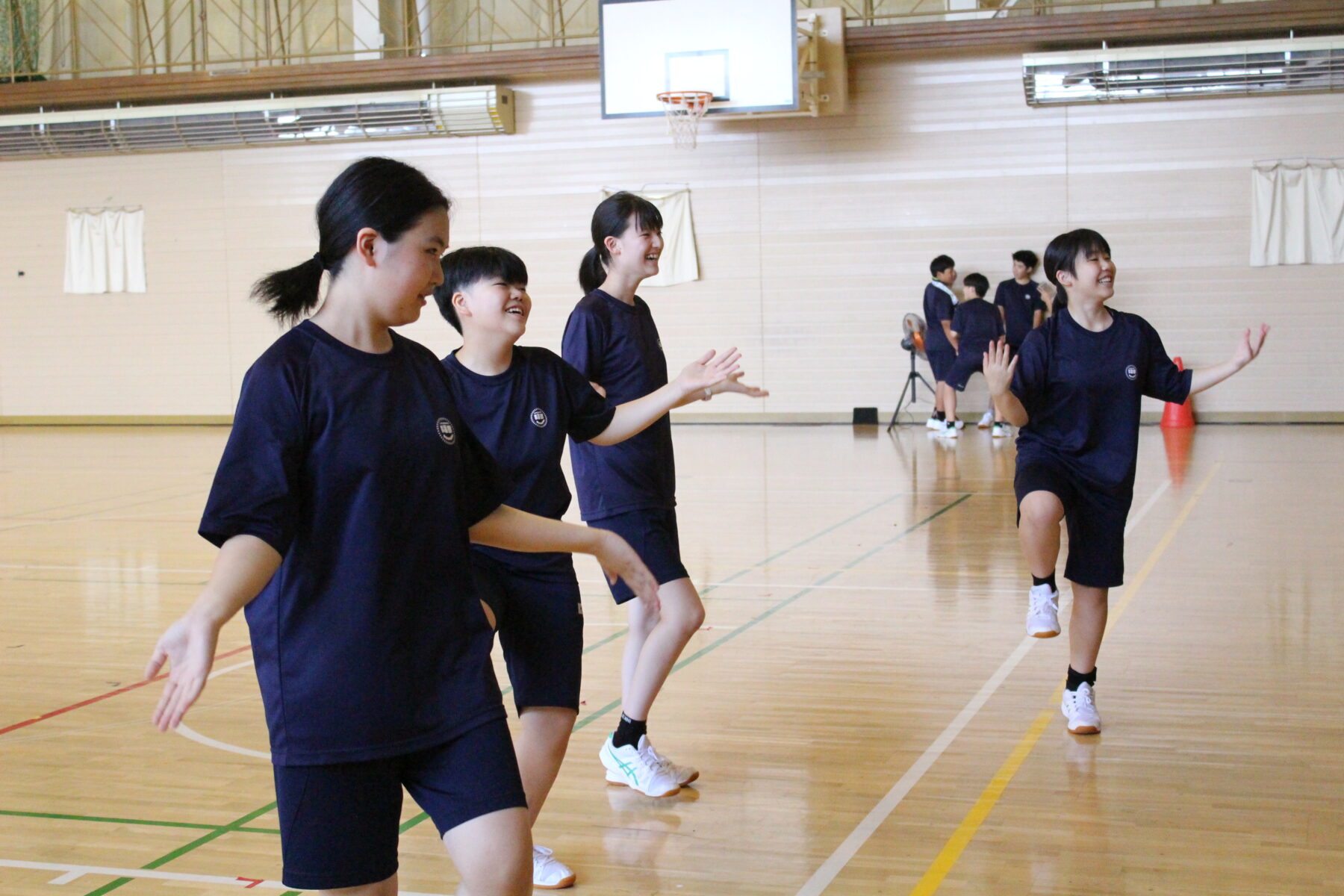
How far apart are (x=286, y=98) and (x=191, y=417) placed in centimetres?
426

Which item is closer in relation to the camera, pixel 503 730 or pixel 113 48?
pixel 503 730

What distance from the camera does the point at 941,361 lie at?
13.5 meters

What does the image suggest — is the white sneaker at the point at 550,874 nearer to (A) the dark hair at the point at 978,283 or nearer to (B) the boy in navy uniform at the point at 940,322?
(B) the boy in navy uniform at the point at 940,322

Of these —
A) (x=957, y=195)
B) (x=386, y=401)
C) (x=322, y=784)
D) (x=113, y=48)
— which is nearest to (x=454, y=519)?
(x=386, y=401)

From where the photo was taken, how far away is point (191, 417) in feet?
54.9

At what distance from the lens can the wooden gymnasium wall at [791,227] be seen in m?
13.4

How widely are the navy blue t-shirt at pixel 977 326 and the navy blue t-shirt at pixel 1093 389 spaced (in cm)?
885

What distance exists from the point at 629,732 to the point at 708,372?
1.38 m

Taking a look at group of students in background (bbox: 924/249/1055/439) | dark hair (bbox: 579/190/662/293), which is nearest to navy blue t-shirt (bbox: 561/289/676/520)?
dark hair (bbox: 579/190/662/293)

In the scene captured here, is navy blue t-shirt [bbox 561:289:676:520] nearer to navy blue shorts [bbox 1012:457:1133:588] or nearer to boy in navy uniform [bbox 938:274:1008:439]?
navy blue shorts [bbox 1012:457:1133:588]

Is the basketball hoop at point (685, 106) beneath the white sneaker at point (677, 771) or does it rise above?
above

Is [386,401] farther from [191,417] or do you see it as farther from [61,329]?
[61,329]

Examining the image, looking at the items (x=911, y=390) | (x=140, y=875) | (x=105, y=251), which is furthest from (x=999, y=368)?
(x=105, y=251)

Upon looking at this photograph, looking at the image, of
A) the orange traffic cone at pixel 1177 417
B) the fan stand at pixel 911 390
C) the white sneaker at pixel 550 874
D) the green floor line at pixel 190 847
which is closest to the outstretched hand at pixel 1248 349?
the white sneaker at pixel 550 874
